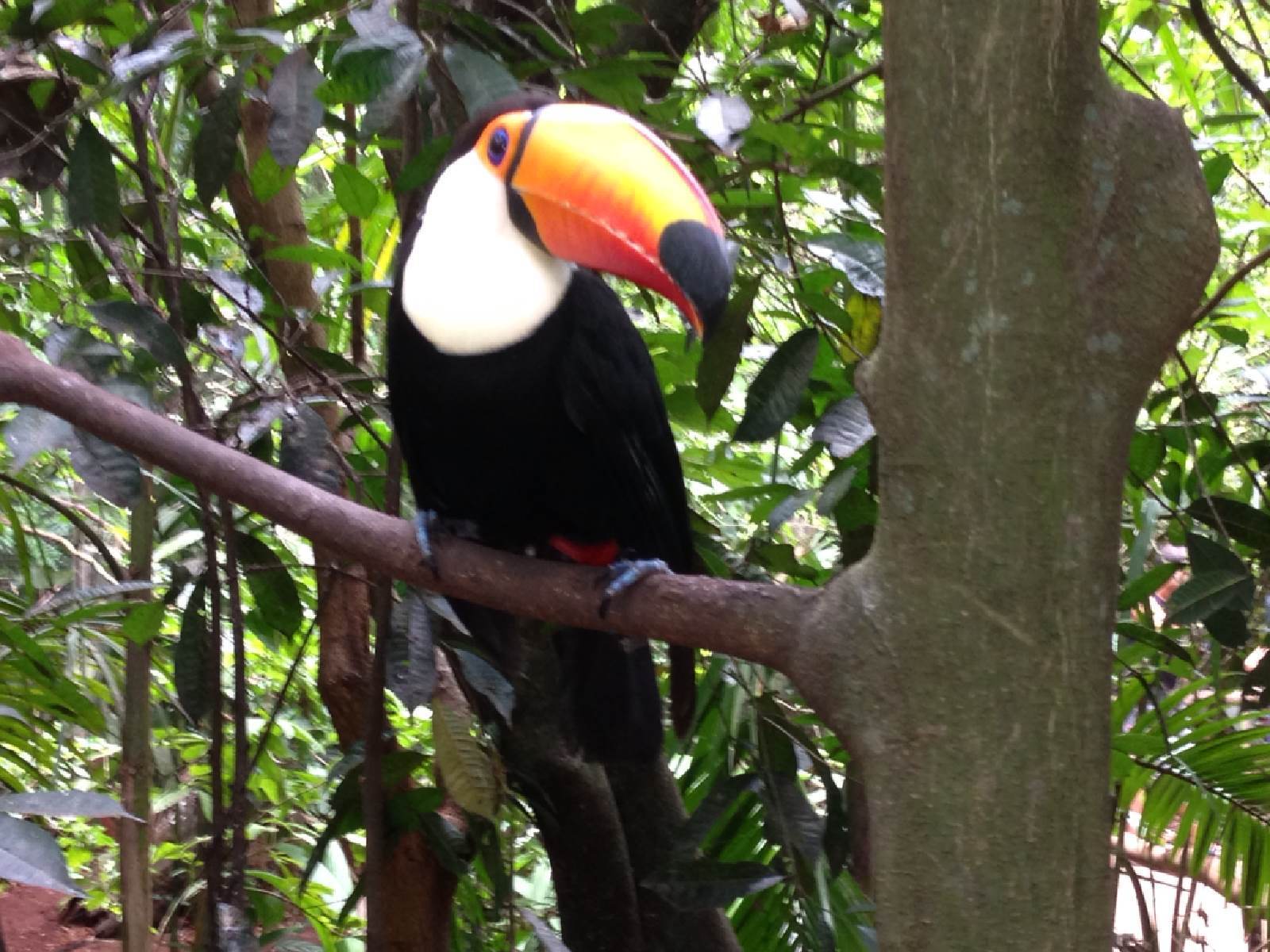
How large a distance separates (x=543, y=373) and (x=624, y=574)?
0.36m

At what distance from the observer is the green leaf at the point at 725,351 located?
5.07 ft

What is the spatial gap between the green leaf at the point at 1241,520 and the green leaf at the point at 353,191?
3.97 feet

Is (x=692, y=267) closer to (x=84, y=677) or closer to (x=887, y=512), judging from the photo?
(x=887, y=512)

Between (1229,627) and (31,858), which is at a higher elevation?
(1229,627)

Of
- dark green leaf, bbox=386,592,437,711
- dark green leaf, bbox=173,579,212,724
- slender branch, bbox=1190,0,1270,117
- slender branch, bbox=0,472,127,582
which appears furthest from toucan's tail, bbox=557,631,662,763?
slender branch, bbox=1190,0,1270,117

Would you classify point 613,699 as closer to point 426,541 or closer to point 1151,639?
point 426,541

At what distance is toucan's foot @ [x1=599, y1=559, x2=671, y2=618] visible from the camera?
4.37 feet

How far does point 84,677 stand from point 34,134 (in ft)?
3.61

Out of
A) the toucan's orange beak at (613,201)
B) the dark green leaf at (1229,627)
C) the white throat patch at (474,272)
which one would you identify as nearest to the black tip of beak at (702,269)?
the toucan's orange beak at (613,201)

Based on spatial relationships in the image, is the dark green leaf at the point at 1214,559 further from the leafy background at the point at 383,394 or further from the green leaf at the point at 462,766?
the green leaf at the point at 462,766

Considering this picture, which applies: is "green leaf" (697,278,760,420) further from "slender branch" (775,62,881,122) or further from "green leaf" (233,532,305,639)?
"green leaf" (233,532,305,639)

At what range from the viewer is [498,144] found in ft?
5.53

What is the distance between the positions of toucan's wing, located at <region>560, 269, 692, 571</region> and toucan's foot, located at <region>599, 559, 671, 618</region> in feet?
0.55

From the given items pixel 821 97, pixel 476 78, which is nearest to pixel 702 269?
pixel 476 78
